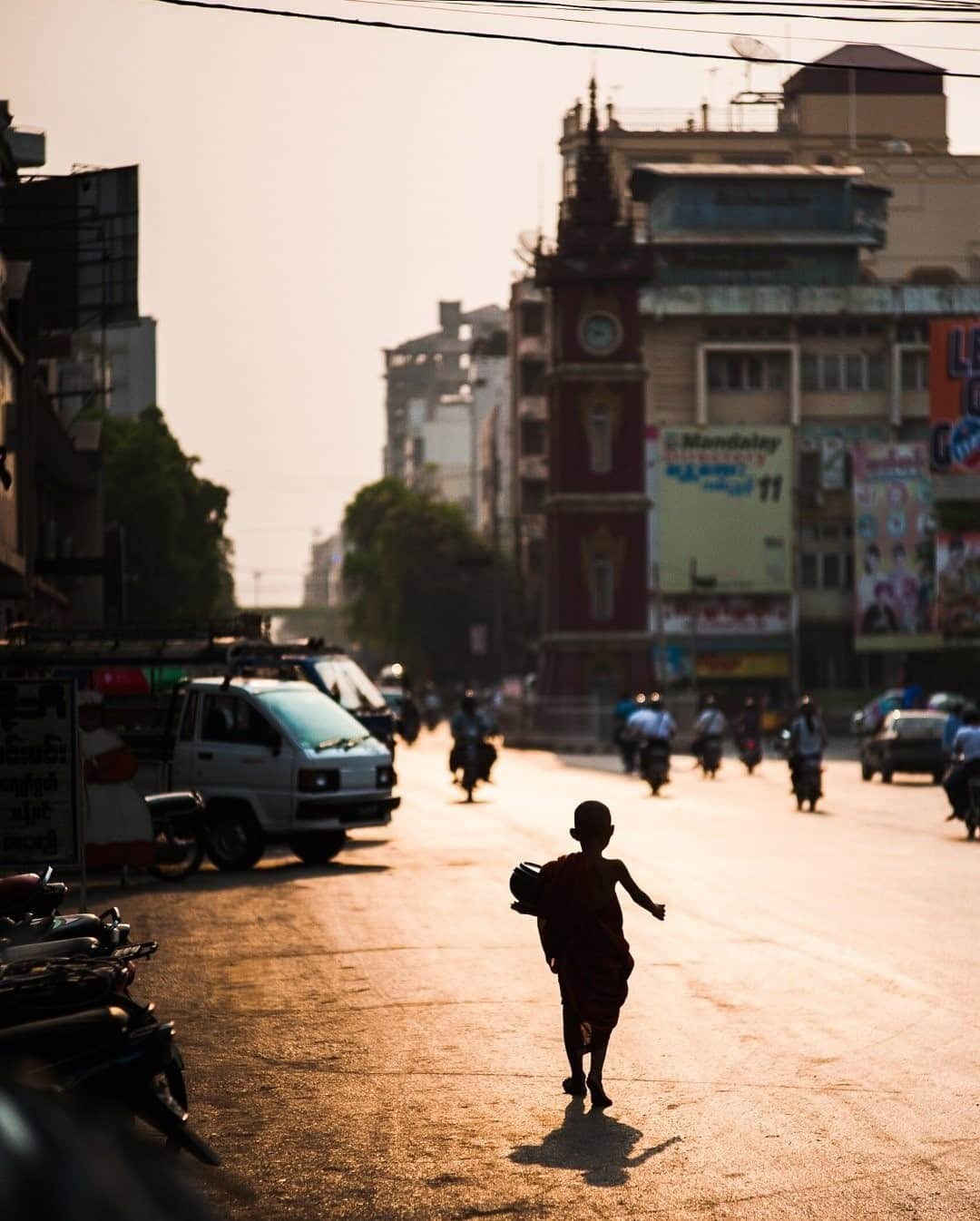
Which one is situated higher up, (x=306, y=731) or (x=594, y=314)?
(x=594, y=314)

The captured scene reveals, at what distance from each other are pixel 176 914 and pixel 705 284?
267ft

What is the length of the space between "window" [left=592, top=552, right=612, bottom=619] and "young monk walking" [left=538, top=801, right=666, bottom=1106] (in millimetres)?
74305

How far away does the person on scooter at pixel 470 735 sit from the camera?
38625 mm

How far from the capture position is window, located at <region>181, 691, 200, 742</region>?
24719 mm

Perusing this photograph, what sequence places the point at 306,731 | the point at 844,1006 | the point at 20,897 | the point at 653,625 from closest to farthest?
the point at 20,897, the point at 844,1006, the point at 306,731, the point at 653,625

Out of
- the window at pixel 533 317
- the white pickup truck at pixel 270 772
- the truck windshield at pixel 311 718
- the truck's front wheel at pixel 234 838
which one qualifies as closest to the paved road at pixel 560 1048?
the truck's front wheel at pixel 234 838

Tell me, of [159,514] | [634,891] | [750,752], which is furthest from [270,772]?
[159,514]

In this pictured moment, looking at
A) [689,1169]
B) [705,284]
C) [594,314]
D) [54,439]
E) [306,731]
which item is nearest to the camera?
[689,1169]

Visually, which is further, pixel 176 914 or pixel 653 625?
pixel 653 625

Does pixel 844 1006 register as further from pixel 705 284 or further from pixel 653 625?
pixel 705 284

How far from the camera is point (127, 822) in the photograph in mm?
20719

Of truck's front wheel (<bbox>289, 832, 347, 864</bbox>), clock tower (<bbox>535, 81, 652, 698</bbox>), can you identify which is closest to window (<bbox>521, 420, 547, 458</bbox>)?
clock tower (<bbox>535, 81, 652, 698</bbox>)

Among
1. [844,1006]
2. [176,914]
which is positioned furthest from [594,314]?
[844,1006]

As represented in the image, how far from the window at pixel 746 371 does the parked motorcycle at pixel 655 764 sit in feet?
197
